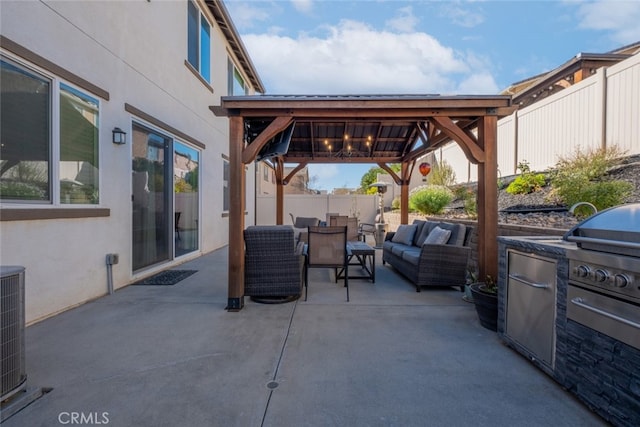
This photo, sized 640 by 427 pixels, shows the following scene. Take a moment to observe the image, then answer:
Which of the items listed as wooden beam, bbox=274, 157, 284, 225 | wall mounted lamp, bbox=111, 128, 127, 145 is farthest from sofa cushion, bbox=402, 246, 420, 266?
wall mounted lamp, bbox=111, 128, 127, 145

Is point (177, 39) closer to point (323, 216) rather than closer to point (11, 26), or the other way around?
point (11, 26)

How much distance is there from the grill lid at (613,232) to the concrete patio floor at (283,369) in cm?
100

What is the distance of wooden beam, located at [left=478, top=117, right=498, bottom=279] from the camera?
3.50 metres

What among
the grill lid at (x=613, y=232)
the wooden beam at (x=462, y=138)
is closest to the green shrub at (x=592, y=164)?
the wooden beam at (x=462, y=138)

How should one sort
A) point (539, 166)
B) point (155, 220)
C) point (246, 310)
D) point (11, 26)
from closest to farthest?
1. point (11, 26)
2. point (246, 310)
3. point (155, 220)
4. point (539, 166)

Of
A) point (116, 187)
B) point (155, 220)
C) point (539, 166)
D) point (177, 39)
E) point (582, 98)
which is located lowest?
point (155, 220)

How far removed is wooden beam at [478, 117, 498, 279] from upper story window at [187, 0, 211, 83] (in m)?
5.85

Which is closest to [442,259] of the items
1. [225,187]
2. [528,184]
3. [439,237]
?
[439,237]

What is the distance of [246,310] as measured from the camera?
3.48 meters

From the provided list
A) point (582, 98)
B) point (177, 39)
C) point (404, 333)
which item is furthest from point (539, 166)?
point (177, 39)

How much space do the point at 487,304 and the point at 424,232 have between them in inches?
95.7

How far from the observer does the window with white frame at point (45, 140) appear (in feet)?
9.04

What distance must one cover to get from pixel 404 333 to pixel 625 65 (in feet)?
22.0

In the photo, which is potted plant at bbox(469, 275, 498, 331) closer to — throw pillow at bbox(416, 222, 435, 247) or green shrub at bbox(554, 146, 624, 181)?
throw pillow at bbox(416, 222, 435, 247)
